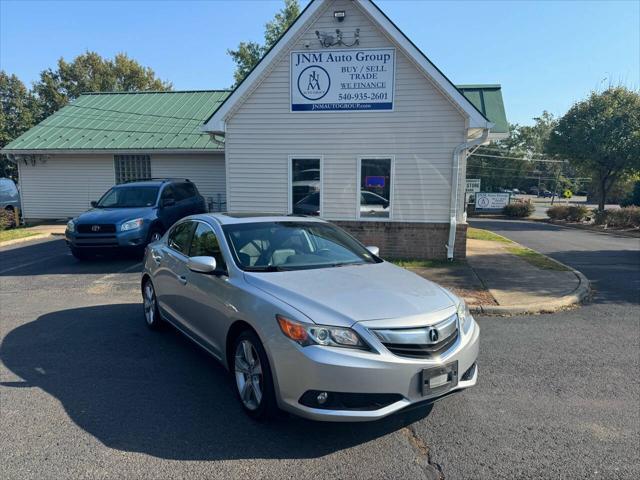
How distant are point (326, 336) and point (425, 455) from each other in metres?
1.08

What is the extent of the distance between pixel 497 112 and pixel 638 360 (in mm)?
9243

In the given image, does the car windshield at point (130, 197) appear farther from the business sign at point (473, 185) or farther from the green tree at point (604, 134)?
the green tree at point (604, 134)

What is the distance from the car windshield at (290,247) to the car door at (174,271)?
2.59 feet

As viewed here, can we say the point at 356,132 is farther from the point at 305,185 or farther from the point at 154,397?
the point at 154,397

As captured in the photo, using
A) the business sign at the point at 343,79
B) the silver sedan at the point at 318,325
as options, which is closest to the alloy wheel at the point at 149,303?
the silver sedan at the point at 318,325

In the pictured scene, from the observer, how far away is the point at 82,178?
1825 centimetres

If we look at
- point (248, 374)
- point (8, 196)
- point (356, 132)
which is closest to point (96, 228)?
point (356, 132)

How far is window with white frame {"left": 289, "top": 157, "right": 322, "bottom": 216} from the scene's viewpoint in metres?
11.3

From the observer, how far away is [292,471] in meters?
2.90

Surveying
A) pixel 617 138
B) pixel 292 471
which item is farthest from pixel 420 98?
pixel 617 138

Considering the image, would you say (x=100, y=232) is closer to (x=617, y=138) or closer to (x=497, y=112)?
(x=497, y=112)

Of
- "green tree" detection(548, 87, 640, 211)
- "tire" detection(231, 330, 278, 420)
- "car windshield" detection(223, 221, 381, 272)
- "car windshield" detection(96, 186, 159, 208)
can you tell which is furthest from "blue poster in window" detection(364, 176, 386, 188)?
"green tree" detection(548, 87, 640, 211)

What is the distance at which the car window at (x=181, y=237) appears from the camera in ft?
16.5

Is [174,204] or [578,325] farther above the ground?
[174,204]
